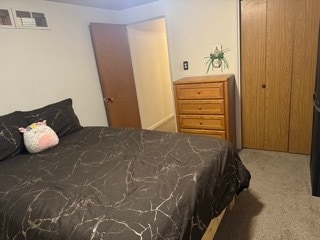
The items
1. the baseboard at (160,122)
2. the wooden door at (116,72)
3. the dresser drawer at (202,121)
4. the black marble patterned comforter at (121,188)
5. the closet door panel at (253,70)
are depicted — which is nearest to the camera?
the black marble patterned comforter at (121,188)

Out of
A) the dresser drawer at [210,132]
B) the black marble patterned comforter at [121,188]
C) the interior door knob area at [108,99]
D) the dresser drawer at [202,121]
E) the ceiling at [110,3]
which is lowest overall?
the dresser drawer at [210,132]

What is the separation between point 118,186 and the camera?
132 centimetres

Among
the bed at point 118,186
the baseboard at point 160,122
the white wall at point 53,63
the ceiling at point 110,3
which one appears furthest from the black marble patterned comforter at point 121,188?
the baseboard at point 160,122

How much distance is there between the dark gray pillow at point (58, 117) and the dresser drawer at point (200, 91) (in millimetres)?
1298

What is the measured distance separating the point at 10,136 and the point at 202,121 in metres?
2.02

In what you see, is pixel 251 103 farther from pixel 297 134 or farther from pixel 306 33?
pixel 306 33

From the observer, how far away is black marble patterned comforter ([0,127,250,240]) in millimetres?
1066

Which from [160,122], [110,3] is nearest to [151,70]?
[160,122]

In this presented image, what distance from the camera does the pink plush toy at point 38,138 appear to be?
77.0 inches

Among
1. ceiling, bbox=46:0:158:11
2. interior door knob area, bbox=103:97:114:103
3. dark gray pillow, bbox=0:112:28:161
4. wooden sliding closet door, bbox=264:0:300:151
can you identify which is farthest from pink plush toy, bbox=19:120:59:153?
wooden sliding closet door, bbox=264:0:300:151

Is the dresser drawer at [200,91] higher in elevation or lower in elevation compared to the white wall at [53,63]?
lower

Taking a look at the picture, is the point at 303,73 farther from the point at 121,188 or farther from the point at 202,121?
the point at 121,188

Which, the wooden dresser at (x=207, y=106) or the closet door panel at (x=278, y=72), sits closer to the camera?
the closet door panel at (x=278, y=72)

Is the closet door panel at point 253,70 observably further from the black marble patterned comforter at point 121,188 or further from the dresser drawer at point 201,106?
the black marble patterned comforter at point 121,188
